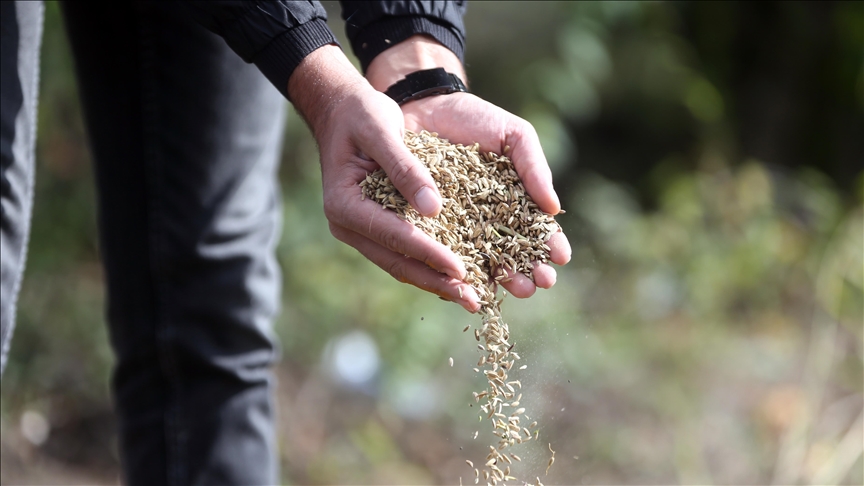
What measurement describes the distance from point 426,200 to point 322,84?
0.29 meters

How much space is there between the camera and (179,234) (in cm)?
170

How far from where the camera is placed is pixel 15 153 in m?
1.35

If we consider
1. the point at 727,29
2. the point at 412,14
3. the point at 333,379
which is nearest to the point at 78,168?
the point at 333,379

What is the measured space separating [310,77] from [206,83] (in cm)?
51

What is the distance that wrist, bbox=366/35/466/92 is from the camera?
54.2 inches

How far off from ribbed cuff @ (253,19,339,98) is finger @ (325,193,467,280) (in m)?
0.26

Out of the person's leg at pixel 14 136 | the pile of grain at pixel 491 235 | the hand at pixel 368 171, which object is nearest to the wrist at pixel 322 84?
the hand at pixel 368 171

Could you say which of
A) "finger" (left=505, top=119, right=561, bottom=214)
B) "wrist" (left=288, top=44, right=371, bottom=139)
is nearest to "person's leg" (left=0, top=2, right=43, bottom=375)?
"wrist" (left=288, top=44, right=371, bottom=139)

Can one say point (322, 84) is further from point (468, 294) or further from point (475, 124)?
point (468, 294)

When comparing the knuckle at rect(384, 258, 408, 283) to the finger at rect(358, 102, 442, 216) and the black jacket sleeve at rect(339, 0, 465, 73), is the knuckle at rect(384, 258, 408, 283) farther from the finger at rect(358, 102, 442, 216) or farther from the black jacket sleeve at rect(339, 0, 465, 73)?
the black jacket sleeve at rect(339, 0, 465, 73)

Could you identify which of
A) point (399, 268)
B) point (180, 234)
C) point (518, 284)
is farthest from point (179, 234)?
point (518, 284)

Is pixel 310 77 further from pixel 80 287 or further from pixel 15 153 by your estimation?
pixel 80 287

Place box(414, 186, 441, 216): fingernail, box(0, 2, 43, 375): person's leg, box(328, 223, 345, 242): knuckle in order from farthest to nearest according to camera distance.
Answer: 1. box(0, 2, 43, 375): person's leg
2. box(328, 223, 345, 242): knuckle
3. box(414, 186, 441, 216): fingernail

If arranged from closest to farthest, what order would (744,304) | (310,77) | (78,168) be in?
(310,77), (78,168), (744,304)
